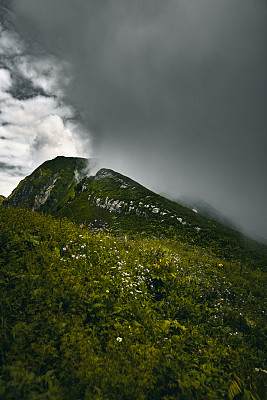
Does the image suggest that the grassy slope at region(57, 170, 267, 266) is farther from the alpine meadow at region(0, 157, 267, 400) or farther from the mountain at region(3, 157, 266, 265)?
the alpine meadow at region(0, 157, 267, 400)

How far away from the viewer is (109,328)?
363cm

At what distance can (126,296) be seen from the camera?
477 centimetres

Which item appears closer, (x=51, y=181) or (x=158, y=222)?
(x=158, y=222)

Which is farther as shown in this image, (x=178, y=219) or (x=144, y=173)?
(x=144, y=173)

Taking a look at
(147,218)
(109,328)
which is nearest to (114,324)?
(109,328)

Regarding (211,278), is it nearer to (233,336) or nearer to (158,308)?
(233,336)

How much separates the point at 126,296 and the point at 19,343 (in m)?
2.73

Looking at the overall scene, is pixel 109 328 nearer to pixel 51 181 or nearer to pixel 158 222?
pixel 158 222

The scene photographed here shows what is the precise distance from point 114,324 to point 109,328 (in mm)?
131

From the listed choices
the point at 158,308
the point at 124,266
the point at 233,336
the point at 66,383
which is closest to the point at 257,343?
the point at 233,336

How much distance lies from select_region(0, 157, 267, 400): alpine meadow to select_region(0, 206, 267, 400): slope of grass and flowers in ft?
0.07

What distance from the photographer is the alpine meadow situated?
8.29ft

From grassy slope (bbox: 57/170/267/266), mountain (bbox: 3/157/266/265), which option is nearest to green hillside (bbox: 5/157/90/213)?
mountain (bbox: 3/157/266/265)

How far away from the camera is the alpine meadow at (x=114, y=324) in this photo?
253 cm
